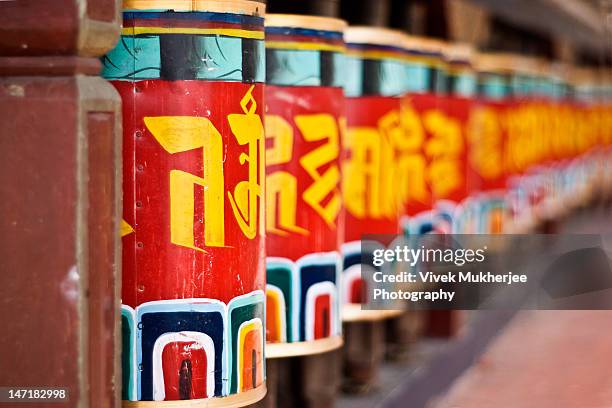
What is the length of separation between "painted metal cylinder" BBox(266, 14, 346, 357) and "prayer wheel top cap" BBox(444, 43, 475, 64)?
3318mm

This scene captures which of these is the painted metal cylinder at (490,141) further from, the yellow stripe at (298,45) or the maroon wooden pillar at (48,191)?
the maroon wooden pillar at (48,191)

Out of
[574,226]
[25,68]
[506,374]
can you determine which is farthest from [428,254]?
[574,226]

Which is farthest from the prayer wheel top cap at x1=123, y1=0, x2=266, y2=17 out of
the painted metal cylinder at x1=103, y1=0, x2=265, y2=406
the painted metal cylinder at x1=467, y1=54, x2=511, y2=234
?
the painted metal cylinder at x1=467, y1=54, x2=511, y2=234

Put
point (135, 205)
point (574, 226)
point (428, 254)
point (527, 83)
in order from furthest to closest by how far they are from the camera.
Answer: point (574, 226), point (527, 83), point (428, 254), point (135, 205)

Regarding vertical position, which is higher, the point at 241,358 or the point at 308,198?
the point at 308,198

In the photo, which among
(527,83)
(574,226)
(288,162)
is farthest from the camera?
(574,226)

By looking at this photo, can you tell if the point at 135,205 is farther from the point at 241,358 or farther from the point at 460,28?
the point at 460,28

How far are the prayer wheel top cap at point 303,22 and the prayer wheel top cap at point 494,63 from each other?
519 cm

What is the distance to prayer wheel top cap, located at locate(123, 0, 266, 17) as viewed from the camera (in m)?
4.65

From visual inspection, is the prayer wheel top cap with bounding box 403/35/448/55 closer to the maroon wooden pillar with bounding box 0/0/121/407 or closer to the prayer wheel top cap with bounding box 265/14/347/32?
the prayer wheel top cap with bounding box 265/14/347/32

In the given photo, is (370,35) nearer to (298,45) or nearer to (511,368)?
(298,45)

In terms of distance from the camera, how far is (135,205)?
15.4 feet

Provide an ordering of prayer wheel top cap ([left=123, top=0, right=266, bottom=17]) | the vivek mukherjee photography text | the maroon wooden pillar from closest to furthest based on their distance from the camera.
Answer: the maroon wooden pillar, prayer wheel top cap ([left=123, top=0, right=266, bottom=17]), the vivek mukherjee photography text

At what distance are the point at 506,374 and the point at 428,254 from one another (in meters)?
1.05
